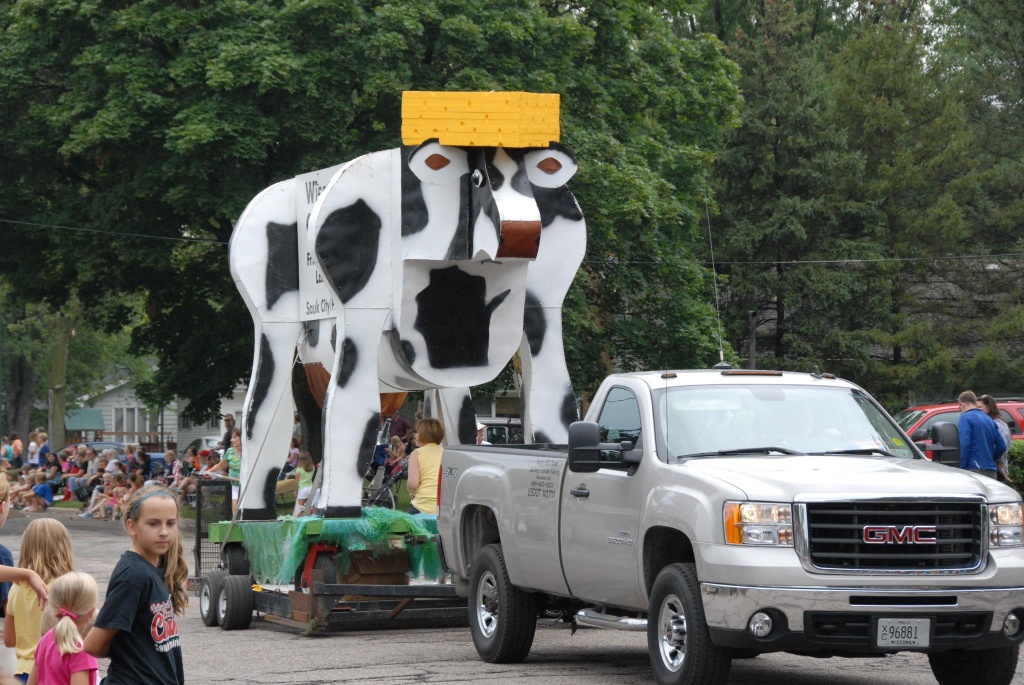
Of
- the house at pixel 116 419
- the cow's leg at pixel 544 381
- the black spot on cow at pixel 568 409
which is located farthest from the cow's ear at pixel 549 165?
the house at pixel 116 419

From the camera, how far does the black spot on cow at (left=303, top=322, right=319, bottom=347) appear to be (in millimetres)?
14992

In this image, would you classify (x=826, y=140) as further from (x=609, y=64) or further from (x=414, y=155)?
(x=414, y=155)

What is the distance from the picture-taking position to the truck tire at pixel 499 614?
35.7ft

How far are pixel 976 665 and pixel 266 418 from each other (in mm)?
8159

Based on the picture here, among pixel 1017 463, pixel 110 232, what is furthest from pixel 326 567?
pixel 110 232

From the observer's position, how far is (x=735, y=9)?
51469 mm

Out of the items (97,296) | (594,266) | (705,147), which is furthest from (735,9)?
(97,296)

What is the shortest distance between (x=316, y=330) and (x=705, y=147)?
20.1m

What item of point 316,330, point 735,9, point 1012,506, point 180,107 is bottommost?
point 1012,506

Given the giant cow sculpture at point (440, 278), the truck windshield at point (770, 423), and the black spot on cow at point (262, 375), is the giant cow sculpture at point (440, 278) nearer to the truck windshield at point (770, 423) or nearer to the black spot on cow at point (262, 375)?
the black spot on cow at point (262, 375)

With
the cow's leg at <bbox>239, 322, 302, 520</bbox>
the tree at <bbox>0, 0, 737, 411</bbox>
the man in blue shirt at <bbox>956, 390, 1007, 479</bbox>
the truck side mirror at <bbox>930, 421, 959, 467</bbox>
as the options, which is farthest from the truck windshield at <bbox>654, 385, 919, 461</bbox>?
the tree at <bbox>0, 0, 737, 411</bbox>

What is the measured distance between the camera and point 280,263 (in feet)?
50.5

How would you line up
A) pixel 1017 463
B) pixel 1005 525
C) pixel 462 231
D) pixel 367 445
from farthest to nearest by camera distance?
pixel 1017 463 → pixel 367 445 → pixel 462 231 → pixel 1005 525

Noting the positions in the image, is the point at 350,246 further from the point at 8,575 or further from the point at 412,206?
the point at 8,575
